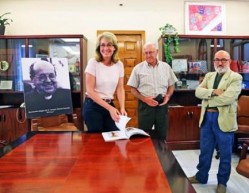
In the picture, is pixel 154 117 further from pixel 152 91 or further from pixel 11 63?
pixel 11 63

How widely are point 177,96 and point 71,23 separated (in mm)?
2181

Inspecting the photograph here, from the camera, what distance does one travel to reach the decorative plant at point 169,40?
13.4ft

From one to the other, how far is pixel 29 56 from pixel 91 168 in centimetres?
339

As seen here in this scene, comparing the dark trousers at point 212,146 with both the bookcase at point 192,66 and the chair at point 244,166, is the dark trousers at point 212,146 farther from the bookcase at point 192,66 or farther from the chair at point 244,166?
the bookcase at point 192,66

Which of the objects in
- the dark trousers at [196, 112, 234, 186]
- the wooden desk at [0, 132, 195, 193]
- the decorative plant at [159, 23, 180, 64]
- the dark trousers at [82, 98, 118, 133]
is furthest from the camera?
the decorative plant at [159, 23, 180, 64]

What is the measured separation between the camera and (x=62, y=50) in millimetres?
4238

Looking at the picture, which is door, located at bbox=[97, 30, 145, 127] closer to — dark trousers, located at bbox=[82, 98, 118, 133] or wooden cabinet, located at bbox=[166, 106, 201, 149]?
wooden cabinet, located at bbox=[166, 106, 201, 149]

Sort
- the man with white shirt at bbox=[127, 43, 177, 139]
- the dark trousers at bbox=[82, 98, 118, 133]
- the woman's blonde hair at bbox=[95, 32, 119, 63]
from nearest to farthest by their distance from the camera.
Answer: the woman's blonde hair at bbox=[95, 32, 119, 63] → the dark trousers at bbox=[82, 98, 118, 133] → the man with white shirt at bbox=[127, 43, 177, 139]

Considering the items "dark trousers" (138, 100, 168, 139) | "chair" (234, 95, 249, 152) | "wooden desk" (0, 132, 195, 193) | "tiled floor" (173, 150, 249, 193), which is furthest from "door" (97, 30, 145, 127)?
"wooden desk" (0, 132, 195, 193)

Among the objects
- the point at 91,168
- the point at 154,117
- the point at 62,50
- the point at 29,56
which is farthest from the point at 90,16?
the point at 91,168

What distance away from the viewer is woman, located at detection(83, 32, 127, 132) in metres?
2.07

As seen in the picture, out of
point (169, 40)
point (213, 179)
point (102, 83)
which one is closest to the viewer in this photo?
point (102, 83)

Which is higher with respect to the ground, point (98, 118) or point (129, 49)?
point (129, 49)

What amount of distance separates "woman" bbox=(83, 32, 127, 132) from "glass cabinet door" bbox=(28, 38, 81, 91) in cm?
211
